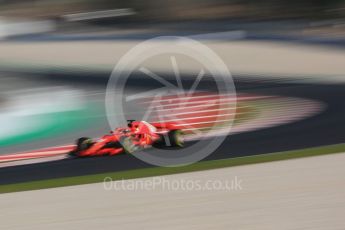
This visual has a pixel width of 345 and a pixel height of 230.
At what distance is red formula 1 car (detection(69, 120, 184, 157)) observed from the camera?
6.71 m

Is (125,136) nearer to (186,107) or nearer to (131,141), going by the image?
(131,141)

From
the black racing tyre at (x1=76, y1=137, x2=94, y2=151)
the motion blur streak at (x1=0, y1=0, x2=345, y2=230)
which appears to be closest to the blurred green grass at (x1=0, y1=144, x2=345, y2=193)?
the motion blur streak at (x1=0, y1=0, x2=345, y2=230)

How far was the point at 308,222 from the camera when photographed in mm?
4230

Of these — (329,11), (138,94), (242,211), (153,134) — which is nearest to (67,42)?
(138,94)

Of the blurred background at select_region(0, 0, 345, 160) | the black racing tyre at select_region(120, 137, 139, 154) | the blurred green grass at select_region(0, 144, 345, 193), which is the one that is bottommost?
the blurred green grass at select_region(0, 144, 345, 193)

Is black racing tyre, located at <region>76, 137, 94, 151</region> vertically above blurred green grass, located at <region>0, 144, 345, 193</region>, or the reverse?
black racing tyre, located at <region>76, 137, 94, 151</region>

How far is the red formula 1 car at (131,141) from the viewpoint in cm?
671

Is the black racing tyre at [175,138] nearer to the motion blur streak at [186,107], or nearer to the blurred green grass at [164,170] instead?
the motion blur streak at [186,107]

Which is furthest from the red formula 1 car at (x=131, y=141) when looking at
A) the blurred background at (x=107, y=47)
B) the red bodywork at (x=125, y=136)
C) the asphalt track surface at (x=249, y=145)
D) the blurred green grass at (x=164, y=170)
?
the blurred background at (x=107, y=47)

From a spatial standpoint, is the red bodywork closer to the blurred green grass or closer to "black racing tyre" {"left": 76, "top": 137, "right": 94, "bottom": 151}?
"black racing tyre" {"left": 76, "top": 137, "right": 94, "bottom": 151}

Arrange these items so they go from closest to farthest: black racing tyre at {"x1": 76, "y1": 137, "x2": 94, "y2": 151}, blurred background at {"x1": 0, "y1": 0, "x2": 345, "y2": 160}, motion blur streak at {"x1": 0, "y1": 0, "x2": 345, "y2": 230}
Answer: motion blur streak at {"x1": 0, "y1": 0, "x2": 345, "y2": 230} → black racing tyre at {"x1": 76, "y1": 137, "x2": 94, "y2": 151} → blurred background at {"x1": 0, "y1": 0, "x2": 345, "y2": 160}

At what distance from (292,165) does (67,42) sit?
430 inches

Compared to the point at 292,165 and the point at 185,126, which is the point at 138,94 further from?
the point at 292,165

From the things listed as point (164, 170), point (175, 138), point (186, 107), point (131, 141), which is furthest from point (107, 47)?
point (164, 170)
